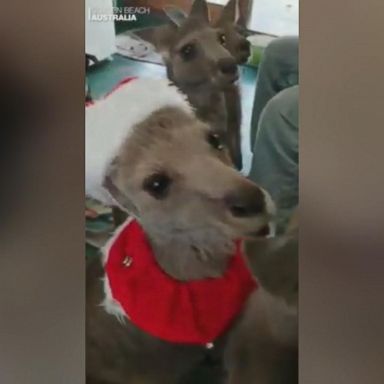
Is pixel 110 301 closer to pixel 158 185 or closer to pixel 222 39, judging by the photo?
pixel 158 185

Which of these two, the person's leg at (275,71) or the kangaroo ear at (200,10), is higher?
the kangaroo ear at (200,10)

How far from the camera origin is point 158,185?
2.12ft

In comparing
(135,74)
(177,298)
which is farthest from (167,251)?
(135,74)

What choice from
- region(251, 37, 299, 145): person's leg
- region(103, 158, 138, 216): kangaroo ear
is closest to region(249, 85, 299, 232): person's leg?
region(251, 37, 299, 145): person's leg

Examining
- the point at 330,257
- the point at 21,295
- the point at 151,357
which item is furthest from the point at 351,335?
the point at 21,295

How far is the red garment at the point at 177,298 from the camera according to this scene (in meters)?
0.64

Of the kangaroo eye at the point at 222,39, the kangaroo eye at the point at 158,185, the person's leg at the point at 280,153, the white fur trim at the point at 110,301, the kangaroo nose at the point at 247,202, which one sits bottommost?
the white fur trim at the point at 110,301

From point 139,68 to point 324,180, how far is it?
191 millimetres

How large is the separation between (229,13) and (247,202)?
6.6 inches

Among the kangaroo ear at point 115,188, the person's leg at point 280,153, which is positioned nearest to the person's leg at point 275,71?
the person's leg at point 280,153

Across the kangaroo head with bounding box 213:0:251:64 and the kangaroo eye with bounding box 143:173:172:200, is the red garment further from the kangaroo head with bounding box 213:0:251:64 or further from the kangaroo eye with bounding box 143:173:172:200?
the kangaroo head with bounding box 213:0:251:64

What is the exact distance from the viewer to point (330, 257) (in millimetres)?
633

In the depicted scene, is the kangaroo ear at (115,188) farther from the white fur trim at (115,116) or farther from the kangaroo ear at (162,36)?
the kangaroo ear at (162,36)

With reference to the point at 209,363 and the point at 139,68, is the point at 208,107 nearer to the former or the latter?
the point at 139,68
